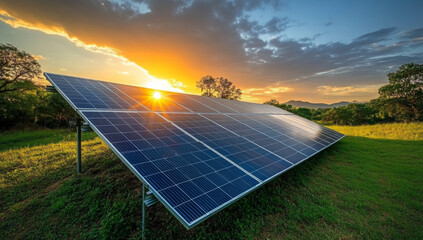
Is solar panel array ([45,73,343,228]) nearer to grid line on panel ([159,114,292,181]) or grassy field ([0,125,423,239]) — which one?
grid line on panel ([159,114,292,181])

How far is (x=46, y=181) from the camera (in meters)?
6.67

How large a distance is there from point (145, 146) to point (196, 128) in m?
2.35

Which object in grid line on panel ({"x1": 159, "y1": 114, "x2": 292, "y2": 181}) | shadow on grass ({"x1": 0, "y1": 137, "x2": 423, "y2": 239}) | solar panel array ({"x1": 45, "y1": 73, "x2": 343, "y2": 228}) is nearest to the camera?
solar panel array ({"x1": 45, "y1": 73, "x2": 343, "y2": 228})

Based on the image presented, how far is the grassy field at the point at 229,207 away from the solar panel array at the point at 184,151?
1416 millimetres

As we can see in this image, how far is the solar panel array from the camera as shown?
3.16m

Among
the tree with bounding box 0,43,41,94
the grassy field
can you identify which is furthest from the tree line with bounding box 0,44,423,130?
the grassy field

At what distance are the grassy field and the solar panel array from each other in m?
1.42

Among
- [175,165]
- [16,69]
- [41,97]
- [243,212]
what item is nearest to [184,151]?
[175,165]

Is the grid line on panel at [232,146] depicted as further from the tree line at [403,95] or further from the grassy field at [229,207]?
the tree line at [403,95]

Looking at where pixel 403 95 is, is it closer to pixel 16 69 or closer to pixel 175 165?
pixel 175 165

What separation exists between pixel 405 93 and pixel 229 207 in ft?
120

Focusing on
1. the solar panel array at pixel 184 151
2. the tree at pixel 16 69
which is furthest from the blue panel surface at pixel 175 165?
the tree at pixel 16 69

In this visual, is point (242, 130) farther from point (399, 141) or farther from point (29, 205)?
point (399, 141)

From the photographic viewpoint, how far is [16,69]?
66.4 feet
